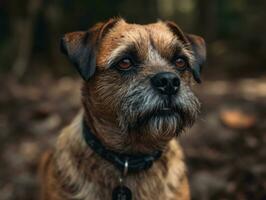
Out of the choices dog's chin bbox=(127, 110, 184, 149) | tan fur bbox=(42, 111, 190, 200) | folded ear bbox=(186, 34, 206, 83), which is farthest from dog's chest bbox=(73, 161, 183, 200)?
folded ear bbox=(186, 34, 206, 83)

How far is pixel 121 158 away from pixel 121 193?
0.28 metres

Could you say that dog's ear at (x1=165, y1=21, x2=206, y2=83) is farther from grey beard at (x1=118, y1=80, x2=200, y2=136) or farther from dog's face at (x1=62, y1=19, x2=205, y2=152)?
grey beard at (x1=118, y1=80, x2=200, y2=136)

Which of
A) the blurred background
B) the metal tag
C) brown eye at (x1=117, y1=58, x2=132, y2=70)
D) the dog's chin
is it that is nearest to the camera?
the dog's chin

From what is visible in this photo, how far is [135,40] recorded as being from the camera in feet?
16.2

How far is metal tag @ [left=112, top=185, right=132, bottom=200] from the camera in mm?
4992

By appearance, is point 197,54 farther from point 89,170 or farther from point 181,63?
point 89,170

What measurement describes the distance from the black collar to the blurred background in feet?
2.19

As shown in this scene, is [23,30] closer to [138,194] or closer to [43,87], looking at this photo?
[43,87]

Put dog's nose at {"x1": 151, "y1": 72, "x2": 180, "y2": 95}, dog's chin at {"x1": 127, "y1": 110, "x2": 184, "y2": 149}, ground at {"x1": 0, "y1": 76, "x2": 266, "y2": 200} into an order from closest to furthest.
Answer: dog's nose at {"x1": 151, "y1": 72, "x2": 180, "y2": 95} < dog's chin at {"x1": 127, "y1": 110, "x2": 184, "y2": 149} < ground at {"x1": 0, "y1": 76, "x2": 266, "y2": 200}

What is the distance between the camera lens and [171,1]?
77.1 feet

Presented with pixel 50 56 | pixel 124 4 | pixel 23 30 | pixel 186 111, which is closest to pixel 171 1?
pixel 124 4

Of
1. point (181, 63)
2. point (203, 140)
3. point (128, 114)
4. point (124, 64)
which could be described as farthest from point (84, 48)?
point (203, 140)

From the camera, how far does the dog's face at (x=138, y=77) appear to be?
15.2ft

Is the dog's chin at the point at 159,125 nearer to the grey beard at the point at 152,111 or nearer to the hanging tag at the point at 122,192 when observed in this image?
the grey beard at the point at 152,111
